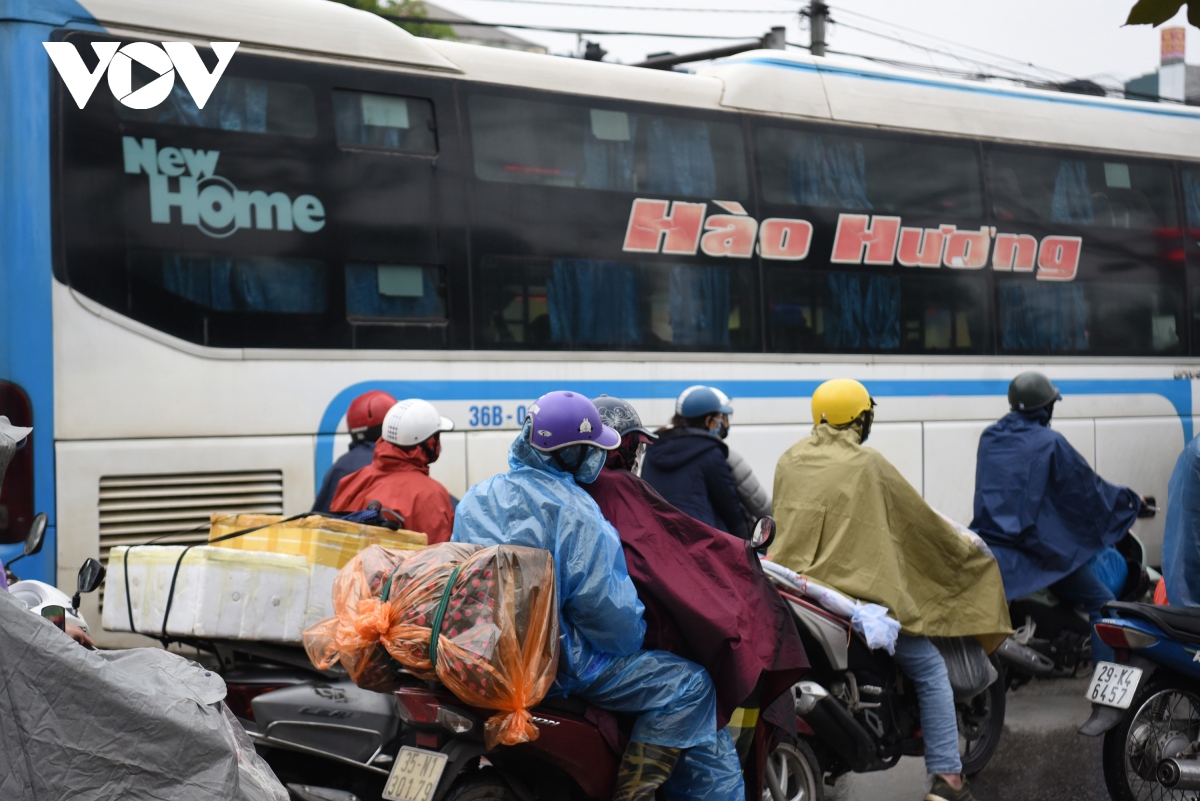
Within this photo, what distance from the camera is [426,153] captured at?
312 inches

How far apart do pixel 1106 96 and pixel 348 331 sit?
7.19 m

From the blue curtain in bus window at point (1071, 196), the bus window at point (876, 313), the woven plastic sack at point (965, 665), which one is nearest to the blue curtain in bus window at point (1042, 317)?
the bus window at point (876, 313)

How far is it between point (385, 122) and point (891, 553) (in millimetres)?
4147

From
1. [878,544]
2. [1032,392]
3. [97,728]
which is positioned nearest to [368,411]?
[878,544]

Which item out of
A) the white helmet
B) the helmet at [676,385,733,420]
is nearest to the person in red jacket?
the white helmet

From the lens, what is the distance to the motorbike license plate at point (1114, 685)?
5.11 m

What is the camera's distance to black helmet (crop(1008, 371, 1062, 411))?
278 inches

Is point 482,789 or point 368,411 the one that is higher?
point 368,411

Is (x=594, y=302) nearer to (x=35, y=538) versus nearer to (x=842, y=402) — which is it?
(x=842, y=402)

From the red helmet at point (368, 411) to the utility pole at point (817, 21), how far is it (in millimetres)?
14601

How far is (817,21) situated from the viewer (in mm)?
19891

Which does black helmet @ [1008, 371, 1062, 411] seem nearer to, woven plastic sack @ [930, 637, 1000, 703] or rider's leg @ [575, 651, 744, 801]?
woven plastic sack @ [930, 637, 1000, 703]

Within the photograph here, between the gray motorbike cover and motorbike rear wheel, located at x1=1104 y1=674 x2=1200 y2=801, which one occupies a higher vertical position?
the gray motorbike cover

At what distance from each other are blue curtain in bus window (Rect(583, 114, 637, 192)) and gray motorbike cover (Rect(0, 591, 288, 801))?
249 inches
